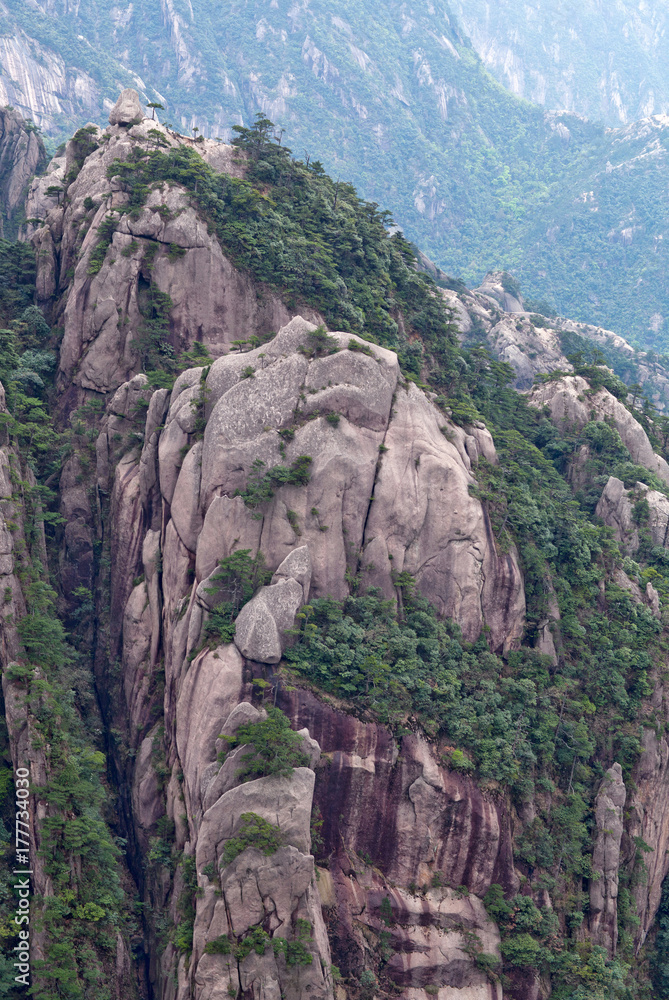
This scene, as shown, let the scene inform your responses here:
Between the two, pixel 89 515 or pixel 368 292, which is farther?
pixel 368 292

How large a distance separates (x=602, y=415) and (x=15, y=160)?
182ft

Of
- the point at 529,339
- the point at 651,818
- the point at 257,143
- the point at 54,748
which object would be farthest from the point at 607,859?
the point at 529,339

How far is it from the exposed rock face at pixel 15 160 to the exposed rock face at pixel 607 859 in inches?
2447

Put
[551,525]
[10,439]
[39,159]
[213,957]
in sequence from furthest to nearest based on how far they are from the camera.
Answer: [39,159] < [551,525] < [10,439] < [213,957]

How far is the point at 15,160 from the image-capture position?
76438 millimetres

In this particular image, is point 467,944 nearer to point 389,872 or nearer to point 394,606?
point 389,872

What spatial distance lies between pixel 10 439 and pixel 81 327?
8.73 meters

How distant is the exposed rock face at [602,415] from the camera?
188 ft

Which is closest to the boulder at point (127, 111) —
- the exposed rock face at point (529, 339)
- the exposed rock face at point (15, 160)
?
the exposed rock face at point (15, 160)

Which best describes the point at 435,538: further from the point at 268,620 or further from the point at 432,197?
the point at 432,197

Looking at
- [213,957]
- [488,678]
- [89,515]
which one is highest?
[89,515]

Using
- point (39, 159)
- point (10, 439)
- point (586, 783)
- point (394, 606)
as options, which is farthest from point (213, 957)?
point (39, 159)

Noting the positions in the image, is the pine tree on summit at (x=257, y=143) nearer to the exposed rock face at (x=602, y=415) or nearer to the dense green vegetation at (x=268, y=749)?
the exposed rock face at (x=602, y=415)

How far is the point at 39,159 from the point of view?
78.1 metres
